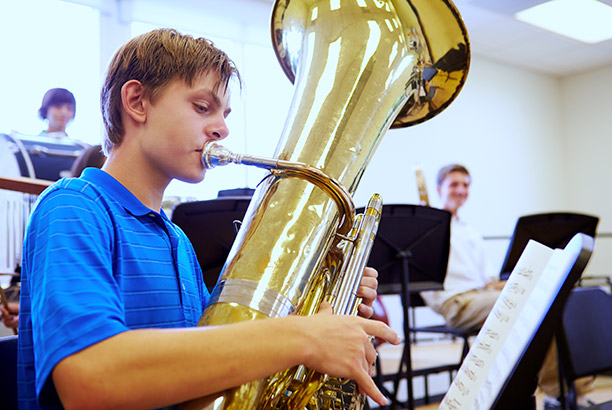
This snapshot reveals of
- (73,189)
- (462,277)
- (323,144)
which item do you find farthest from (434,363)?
(73,189)

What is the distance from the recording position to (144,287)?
806 millimetres

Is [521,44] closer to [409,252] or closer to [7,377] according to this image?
[409,252]

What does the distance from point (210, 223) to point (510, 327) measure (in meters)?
1.07

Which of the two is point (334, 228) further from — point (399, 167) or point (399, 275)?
point (399, 167)

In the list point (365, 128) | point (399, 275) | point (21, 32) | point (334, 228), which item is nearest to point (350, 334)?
point (334, 228)

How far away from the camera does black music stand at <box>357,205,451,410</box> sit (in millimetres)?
2248

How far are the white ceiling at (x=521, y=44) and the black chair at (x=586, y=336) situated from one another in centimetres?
309

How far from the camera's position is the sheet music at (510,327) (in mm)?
710

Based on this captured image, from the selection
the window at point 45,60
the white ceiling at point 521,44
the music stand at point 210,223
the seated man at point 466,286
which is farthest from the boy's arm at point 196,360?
the white ceiling at point 521,44

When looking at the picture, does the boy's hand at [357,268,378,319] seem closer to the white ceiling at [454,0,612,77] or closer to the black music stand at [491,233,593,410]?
the black music stand at [491,233,593,410]

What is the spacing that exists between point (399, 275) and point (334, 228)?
165 cm

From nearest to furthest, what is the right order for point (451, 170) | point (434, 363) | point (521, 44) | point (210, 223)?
point (210, 223), point (451, 170), point (434, 363), point (521, 44)

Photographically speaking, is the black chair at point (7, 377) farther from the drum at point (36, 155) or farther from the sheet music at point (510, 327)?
the drum at point (36, 155)

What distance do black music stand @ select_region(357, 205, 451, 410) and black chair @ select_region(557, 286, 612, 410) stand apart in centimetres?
55
